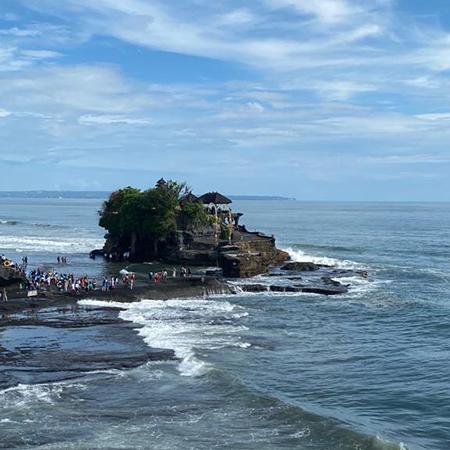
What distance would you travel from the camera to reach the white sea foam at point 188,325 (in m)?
33.7

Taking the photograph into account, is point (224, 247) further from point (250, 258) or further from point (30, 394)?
point (30, 394)

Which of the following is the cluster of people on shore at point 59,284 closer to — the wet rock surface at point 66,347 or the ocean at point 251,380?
the ocean at point 251,380

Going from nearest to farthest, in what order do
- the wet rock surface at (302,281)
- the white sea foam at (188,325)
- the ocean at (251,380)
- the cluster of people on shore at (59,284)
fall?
the ocean at (251,380), the white sea foam at (188,325), the cluster of people on shore at (59,284), the wet rock surface at (302,281)

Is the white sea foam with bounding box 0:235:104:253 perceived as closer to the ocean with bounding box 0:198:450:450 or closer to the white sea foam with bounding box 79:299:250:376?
the white sea foam with bounding box 79:299:250:376

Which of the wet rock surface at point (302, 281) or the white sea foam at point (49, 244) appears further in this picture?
the white sea foam at point (49, 244)

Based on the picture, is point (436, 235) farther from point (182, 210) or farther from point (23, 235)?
point (23, 235)

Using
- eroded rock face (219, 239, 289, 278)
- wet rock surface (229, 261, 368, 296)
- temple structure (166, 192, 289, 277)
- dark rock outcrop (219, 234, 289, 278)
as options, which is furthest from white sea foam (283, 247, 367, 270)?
eroded rock face (219, 239, 289, 278)

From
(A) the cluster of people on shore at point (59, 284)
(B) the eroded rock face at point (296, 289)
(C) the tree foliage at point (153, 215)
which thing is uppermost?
(C) the tree foliage at point (153, 215)

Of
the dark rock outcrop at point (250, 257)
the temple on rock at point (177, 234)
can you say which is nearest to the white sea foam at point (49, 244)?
the temple on rock at point (177, 234)

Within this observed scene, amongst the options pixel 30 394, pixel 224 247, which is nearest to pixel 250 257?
pixel 224 247

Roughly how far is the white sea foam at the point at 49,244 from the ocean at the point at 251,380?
143ft

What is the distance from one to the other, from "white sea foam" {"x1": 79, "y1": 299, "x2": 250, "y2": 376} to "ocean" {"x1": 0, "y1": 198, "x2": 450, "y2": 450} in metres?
0.10

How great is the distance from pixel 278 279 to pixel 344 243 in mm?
45730

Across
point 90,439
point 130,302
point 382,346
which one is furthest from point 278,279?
point 90,439
